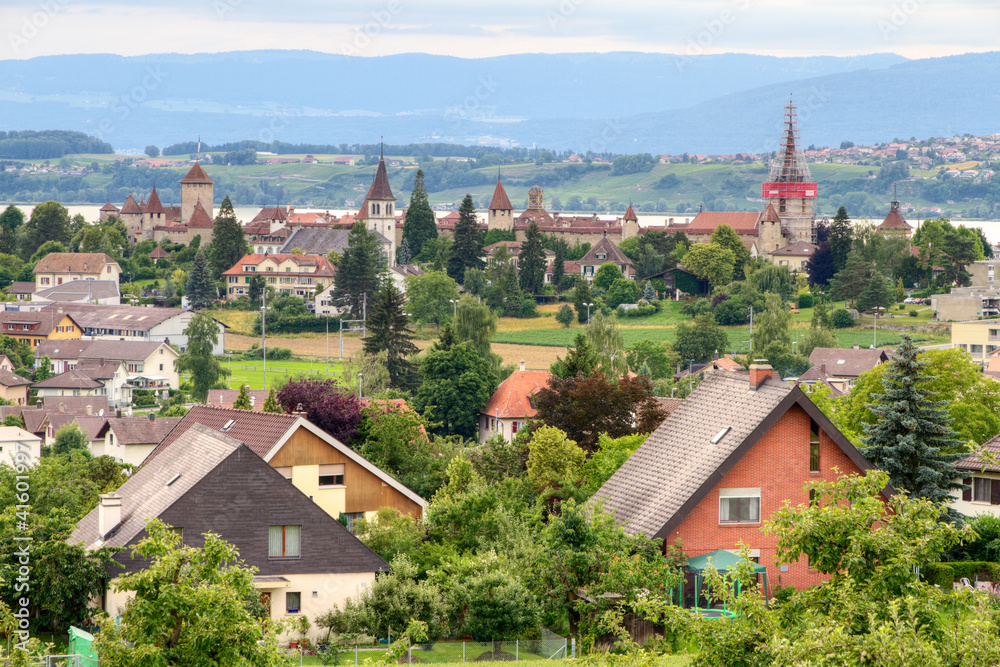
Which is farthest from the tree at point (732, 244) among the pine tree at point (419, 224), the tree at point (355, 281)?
the tree at point (355, 281)

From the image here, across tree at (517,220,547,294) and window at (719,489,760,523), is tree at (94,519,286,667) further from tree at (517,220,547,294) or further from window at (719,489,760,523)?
tree at (517,220,547,294)

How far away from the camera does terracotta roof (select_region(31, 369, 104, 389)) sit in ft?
287

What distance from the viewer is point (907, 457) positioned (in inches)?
1076

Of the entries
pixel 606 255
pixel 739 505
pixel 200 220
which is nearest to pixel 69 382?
pixel 606 255

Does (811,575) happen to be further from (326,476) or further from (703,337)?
(703,337)

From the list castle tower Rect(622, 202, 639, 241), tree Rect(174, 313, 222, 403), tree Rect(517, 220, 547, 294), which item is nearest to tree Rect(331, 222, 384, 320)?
tree Rect(517, 220, 547, 294)

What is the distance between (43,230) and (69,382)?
2861 inches

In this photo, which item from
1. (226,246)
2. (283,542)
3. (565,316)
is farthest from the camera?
(226,246)

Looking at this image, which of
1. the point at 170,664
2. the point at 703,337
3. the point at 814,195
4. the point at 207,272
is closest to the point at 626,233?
the point at 814,195

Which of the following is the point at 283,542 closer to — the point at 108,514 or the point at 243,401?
the point at 108,514

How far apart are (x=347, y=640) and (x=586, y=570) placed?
4040 mm

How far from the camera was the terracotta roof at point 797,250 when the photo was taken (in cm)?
14075

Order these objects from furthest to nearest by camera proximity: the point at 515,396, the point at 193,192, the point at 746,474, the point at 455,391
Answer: the point at 193,192, the point at 455,391, the point at 515,396, the point at 746,474

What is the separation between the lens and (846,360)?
80812 mm
